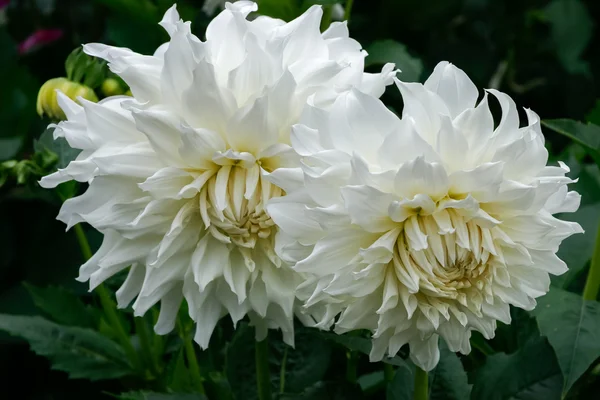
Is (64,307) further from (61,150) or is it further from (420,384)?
(420,384)

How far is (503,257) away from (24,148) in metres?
0.93

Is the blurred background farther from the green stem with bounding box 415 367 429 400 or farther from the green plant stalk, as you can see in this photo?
the green stem with bounding box 415 367 429 400

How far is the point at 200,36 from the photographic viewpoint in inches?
42.3

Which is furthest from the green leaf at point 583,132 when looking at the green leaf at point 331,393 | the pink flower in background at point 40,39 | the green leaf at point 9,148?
the pink flower in background at point 40,39

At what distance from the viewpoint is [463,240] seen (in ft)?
1.63

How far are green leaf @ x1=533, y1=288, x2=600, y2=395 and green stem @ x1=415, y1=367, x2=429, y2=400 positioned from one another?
105 mm

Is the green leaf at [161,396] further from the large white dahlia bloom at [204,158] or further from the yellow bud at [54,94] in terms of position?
the yellow bud at [54,94]

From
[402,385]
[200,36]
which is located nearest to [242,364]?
[402,385]

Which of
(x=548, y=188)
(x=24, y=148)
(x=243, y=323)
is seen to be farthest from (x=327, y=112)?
(x=24, y=148)

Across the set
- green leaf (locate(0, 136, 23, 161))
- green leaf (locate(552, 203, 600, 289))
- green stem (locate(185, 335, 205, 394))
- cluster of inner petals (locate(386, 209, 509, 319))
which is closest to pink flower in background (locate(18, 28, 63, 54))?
green leaf (locate(0, 136, 23, 161))

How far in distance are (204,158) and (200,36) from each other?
576 millimetres

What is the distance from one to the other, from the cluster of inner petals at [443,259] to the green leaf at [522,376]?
20cm

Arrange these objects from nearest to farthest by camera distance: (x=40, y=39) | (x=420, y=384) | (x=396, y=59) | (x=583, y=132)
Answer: (x=420, y=384) < (x=583, y=132) < (x=396, y=59) < (x=40, y=39)

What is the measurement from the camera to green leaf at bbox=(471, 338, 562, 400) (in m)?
0.68
